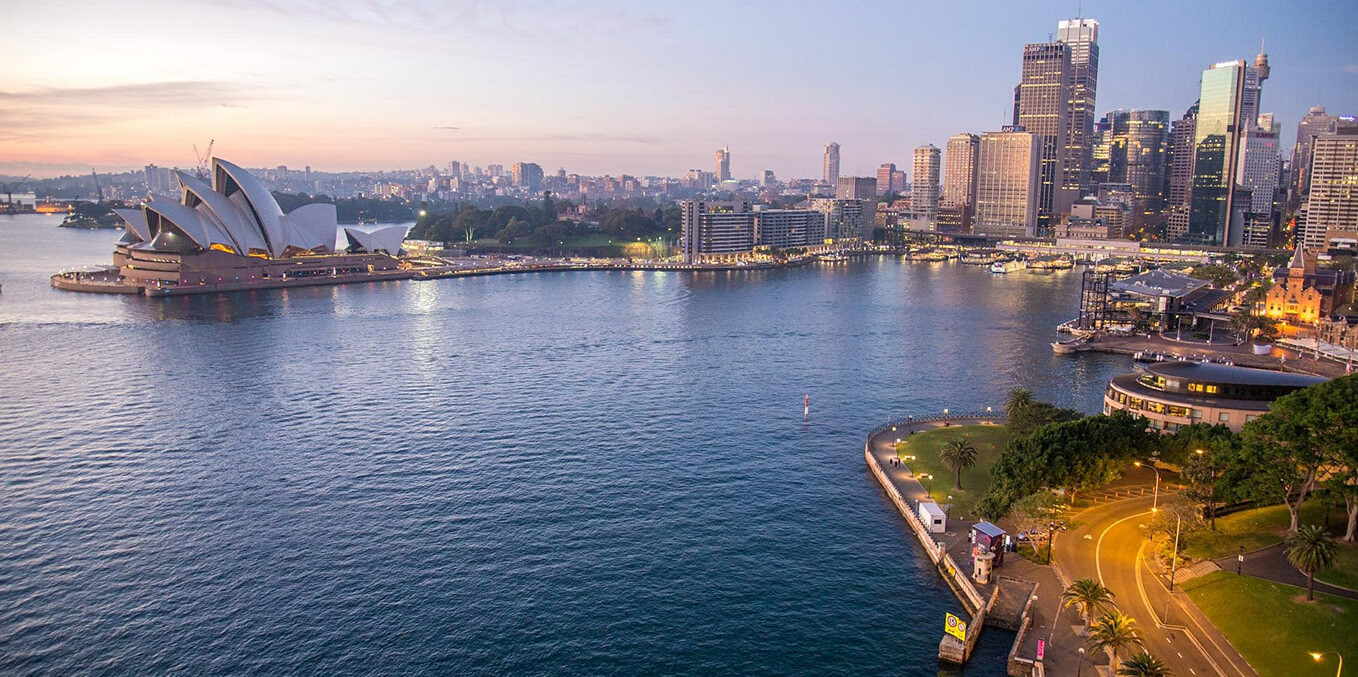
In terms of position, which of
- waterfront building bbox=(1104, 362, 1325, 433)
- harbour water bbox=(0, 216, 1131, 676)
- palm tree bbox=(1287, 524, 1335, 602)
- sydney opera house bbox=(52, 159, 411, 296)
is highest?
sydney opera house bbox=(52, 159, 411, 296)

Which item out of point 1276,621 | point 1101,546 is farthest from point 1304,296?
point 1276,621

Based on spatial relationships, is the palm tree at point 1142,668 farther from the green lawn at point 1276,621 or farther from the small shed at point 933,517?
the small shed at point 933,517

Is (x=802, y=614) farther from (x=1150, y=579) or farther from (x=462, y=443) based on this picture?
(x=462, y=443)

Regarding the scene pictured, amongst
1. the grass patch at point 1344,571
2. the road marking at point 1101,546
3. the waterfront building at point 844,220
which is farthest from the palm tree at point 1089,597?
the waterfront building at point 844,220

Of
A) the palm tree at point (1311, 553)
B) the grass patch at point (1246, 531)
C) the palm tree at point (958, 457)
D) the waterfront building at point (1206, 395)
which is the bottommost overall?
the grass patch at point (1246, 531)

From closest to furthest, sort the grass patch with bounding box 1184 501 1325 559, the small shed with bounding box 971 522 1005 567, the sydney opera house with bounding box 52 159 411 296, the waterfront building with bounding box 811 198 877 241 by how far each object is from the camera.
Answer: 1. the grass patch with bounding box 1184 501 1325 559
2. the small shed with bounding box 971 522 1005 567
3. the sydney opera house with bounding box 52 159 411 296
4. the waterfront building with bounding box 811 198 877 241

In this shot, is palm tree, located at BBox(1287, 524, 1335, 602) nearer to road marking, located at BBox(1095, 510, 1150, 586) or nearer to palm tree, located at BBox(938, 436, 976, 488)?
road marking, located at BBox(1095, 510, 1150, 586)

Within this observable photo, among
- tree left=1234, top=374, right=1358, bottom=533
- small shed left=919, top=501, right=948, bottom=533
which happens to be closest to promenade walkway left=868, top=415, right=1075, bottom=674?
small shed left=919, top=501, right=948, bottom=533
